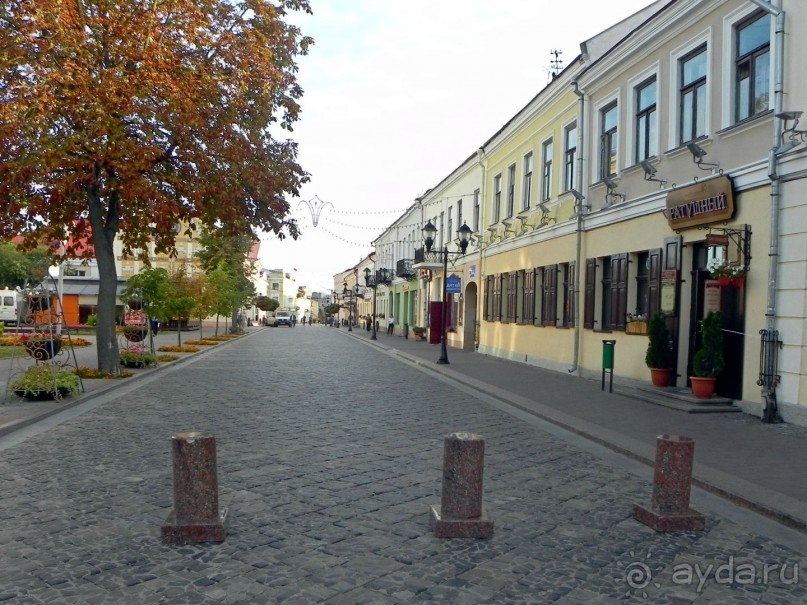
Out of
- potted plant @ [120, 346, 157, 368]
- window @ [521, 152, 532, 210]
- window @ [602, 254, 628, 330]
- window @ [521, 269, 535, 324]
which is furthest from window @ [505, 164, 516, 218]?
potted plant @ [120, 346, 157, 368]

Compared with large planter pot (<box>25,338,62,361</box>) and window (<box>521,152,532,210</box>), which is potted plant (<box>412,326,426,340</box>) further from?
large planter pot (<box>25,338,62,361</box>)

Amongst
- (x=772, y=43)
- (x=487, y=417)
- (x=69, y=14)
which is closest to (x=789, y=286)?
(x=772, y=43)

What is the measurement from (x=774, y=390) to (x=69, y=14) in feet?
42.6

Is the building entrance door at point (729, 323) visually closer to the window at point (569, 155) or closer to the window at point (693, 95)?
the window at point (693, 95)

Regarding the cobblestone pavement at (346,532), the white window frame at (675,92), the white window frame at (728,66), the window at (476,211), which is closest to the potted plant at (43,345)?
the cobblestone pavement at (346,532)

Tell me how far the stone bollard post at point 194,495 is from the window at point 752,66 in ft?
32.8

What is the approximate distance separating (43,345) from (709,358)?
11549 mm

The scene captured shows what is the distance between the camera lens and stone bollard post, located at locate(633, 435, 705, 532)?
5570 mm

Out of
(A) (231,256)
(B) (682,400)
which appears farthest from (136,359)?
(A) (231,256)

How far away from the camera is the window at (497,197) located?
88.1 feet

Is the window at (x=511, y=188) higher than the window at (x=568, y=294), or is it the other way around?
the window at (x=511, y=188)

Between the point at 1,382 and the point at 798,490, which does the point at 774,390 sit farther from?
the point at 1,382

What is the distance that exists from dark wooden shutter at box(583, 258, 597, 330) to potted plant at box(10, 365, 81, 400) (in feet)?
37.1

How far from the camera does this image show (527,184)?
77.6ft
